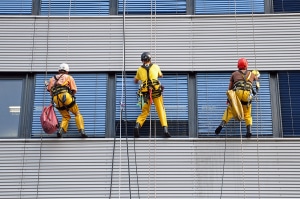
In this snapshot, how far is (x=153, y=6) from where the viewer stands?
1303 centimetres

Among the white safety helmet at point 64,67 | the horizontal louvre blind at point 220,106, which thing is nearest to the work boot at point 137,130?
the horizontal louvre blind at point 220,106

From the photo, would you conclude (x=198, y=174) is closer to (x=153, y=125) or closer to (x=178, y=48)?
(x=153, y=125)

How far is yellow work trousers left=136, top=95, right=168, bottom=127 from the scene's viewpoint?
1160 centimetres

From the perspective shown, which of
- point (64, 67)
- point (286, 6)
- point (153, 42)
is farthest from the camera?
point (286, 6)

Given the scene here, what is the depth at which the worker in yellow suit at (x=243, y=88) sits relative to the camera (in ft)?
37.7

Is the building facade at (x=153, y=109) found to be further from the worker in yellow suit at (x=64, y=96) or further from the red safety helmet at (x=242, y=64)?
the red safety helmet at (x=242, y=64)

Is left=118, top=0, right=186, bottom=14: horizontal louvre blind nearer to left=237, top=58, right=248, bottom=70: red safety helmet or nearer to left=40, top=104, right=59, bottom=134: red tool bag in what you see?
left=237, top=58, right=248, bottom=70: red safety helmet

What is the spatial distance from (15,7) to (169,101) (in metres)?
4.06

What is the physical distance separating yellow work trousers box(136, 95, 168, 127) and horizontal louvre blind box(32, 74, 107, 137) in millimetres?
879

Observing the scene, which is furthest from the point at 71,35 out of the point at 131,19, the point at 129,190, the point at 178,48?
the point at 129,190

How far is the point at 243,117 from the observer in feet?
37.3

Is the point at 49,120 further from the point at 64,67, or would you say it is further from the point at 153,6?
the point at 153,6

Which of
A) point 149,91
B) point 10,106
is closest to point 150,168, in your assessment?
point 149,91

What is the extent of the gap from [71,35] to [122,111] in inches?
80.6
